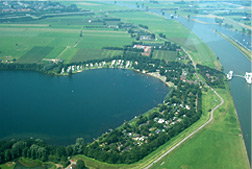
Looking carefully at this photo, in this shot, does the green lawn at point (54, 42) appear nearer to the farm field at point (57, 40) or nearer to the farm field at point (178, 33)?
the farm field at point (57, 40)

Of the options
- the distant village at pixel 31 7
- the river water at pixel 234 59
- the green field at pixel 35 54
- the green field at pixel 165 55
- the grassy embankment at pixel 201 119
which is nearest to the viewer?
the grassy embankment at pixel 201 119

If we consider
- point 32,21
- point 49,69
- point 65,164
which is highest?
point 32,21

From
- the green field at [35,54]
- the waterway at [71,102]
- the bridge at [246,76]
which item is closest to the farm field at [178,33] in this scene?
the bridge at [246,76]

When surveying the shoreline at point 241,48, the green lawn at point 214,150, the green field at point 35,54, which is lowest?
the green lawn at point 214,150

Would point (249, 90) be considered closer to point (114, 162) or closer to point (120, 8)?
point (114, 162)

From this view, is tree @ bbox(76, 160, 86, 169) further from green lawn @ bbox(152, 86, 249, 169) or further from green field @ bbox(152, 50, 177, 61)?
green field @ bbox(152, 50, 177, 61)

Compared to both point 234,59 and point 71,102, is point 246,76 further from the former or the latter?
point 71,102

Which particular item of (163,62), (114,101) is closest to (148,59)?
(163,62)

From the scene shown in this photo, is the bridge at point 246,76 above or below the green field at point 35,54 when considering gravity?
above
